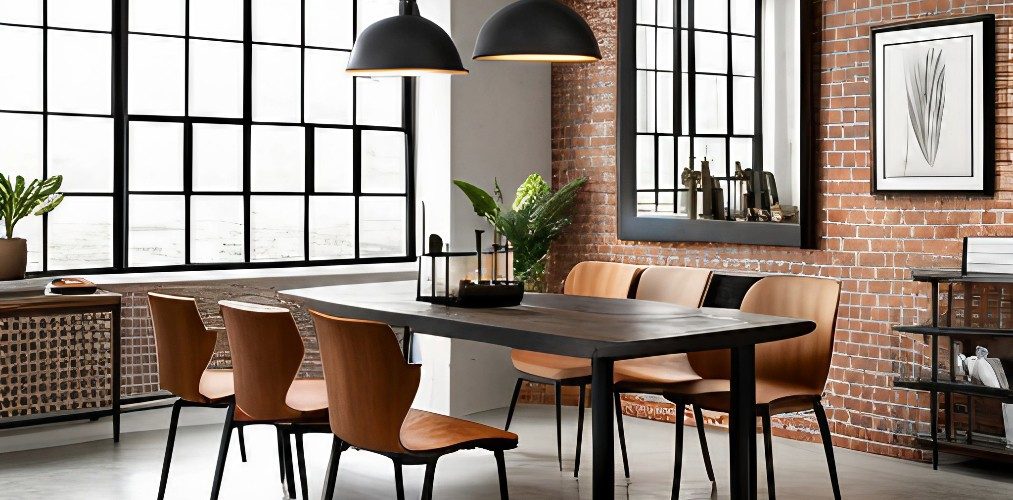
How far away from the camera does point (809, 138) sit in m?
6.51

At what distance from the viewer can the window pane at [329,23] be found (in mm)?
7758

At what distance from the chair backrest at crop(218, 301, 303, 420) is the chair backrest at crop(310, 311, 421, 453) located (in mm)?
482

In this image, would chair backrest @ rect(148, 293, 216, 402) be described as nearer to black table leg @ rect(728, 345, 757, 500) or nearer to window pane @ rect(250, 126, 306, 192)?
black table leg @ rect(728, 345, 757, 500)

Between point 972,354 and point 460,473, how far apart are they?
2.63 meters

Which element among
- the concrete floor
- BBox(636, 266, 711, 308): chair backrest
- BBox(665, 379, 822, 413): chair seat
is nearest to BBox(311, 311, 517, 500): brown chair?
BBox(665, 379, 822, 413): chair seat

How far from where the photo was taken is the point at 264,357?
4543 millimetres

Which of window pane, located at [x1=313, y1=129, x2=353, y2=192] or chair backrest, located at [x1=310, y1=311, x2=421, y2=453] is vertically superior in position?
window pane, located at [x1=313, y1=129, x2=353, y2=192]

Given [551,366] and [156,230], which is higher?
[156,230]

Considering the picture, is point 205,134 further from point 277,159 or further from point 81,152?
point 81,152

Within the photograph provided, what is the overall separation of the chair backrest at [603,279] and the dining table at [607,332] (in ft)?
3.54

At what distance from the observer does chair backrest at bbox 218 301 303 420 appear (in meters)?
4.50

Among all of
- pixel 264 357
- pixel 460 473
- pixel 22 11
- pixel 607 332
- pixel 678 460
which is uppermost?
pixel 22 11

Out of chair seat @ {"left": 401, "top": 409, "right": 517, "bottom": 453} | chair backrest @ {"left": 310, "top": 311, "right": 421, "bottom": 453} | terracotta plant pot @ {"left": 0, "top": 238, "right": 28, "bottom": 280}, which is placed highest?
terracotta plant pot @ {"left": 0, "top": 238, "right": 28, "bottom": 280}

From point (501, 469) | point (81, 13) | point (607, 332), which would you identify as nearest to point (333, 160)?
point (81, 13)
